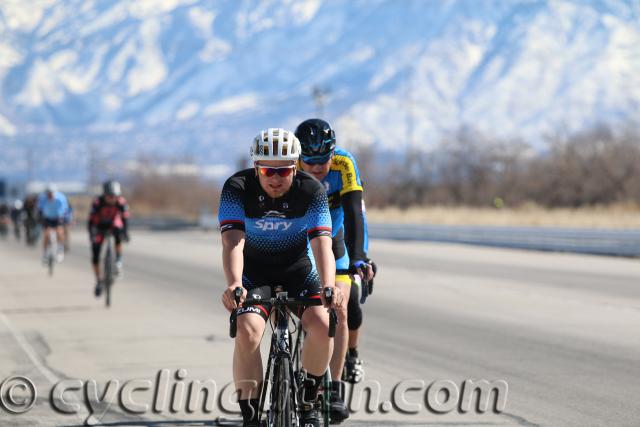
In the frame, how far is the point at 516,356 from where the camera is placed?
37.0 feet

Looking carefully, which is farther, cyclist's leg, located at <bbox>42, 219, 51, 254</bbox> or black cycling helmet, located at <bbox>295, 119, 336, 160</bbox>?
cyclist's leg, located at <bbox>42, 219, 51, 254</bbox>

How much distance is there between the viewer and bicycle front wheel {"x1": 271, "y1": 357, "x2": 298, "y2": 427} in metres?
6.57

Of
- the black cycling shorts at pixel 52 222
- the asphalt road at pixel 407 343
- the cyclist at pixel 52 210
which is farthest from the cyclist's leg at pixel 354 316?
the black cycling shorts at pixel 52 222

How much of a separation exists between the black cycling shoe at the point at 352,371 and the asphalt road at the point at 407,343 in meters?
0.29

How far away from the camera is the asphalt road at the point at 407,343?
859 cm

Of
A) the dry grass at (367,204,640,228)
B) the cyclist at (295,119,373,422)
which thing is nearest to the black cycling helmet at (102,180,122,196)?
the cyclist at (295,119,373,422)

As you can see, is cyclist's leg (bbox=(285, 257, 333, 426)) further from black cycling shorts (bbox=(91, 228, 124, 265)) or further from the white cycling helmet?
black cycling shorts (bbox=(91, 228, 124, 265))

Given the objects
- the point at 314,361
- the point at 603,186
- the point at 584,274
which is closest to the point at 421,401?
the point at 314,361

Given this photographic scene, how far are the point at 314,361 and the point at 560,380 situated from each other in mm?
3370

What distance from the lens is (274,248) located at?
7.15 metres

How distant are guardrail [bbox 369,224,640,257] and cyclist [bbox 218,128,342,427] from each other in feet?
71.1

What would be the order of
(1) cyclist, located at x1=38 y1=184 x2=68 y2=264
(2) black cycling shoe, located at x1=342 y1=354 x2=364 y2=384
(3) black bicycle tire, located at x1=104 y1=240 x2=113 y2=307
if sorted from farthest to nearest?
(1) cyclist, located at x1=38 y1=184 x2=68 y2=264 → (3) black bicycle tire, located at x1=104 y1=240 x2=113 y2=307 → (2) black cycling shoe, located at x1=342 y1=354 x2=364 y2=384

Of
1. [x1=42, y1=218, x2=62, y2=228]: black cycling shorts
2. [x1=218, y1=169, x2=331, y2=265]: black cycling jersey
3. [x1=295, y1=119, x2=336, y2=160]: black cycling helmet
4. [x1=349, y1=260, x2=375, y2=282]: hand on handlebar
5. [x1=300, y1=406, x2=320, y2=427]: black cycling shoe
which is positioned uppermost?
[x1=295, y1=119, x2=336, y2=160]: black cycling helmet

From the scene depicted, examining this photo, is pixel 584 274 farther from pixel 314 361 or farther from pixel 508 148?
pixel 508 148
